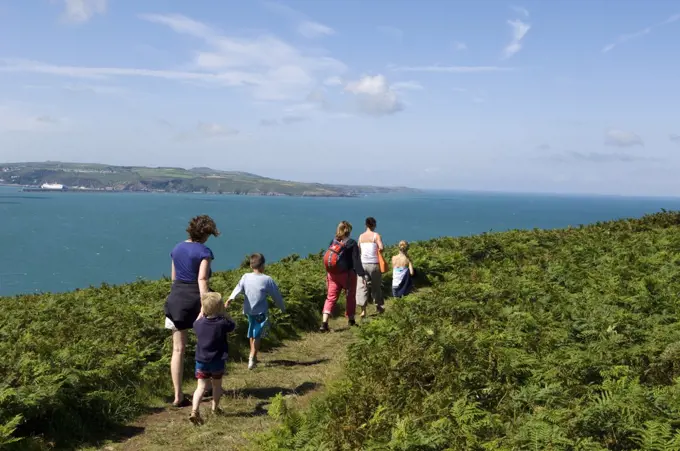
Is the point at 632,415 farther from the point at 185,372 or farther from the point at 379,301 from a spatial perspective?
the point at 379,301

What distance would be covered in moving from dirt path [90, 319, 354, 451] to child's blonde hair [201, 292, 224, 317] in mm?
1499

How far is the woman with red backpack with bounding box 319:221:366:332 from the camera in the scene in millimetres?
12297

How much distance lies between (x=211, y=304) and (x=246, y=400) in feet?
6.14

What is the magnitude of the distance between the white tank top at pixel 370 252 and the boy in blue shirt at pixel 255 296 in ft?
13.6

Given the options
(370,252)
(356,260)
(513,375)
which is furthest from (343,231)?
(513,375)

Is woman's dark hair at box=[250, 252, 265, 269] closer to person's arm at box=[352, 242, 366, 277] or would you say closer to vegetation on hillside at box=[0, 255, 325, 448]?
vegetation on hillside at box=[0, 255, 325, 448]

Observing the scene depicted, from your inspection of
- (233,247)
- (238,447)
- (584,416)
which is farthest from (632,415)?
(233,247)

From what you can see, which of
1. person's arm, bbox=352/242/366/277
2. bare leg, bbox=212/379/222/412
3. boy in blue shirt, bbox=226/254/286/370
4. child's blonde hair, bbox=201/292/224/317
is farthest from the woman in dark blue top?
person's arm, bbox=352/242/366/277

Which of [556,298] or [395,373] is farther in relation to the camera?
[556,298]

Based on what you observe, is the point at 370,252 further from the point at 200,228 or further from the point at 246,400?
the point at 200,228

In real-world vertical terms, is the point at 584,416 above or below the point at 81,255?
above

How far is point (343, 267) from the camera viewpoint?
1241 cm

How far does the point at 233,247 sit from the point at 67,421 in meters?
118

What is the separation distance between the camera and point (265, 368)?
33.4 feet
